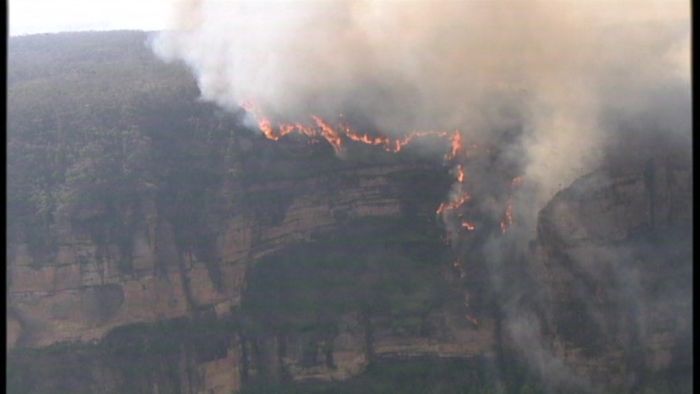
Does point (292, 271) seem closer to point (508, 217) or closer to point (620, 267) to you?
point (508, 217)

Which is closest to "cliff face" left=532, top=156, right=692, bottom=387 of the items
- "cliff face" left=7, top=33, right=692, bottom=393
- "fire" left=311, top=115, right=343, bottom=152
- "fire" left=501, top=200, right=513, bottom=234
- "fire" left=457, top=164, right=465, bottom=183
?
"cliff face" left=7, top=33, right=692, bottom=393

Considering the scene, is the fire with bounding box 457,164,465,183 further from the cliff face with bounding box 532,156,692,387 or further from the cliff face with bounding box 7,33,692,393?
the cliff face with bounding box 532,156,692,387

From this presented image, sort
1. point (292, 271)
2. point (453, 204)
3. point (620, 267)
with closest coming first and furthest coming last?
point (620, 267) < point (292, 271) < point (453, 204)

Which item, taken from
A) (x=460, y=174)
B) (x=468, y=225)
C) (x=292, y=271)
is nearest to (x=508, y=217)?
(x=468, y=225)

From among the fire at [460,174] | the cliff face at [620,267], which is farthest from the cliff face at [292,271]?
the fire at [460,174]

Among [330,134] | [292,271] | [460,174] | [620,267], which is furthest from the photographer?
[330,134]

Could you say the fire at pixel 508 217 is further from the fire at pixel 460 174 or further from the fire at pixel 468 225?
the fire at pixel 460 174

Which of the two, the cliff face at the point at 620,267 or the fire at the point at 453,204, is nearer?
the cliff face at the point at 620,267
